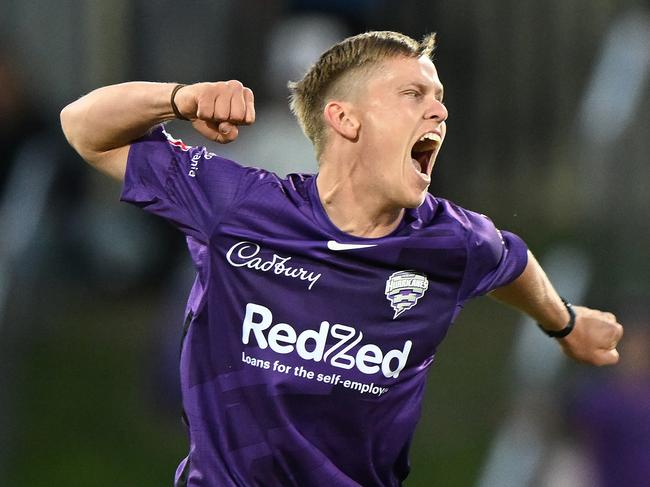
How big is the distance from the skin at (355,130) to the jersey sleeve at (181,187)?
0.21ft

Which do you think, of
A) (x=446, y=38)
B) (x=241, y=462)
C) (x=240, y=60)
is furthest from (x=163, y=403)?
(x=241, y=462)

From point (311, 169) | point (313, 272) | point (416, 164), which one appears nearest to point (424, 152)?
point (416, 164)

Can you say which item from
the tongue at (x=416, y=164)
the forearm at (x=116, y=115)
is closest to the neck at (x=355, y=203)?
the tongue at (x=416, y=164)

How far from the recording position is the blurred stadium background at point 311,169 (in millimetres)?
7730

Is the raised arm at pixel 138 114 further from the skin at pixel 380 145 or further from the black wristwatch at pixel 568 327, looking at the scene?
the black wristwatch at pixel 568 327

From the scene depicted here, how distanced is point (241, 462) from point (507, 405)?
13.7 ft

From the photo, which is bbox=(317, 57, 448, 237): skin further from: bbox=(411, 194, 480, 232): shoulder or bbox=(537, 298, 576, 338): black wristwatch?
bbox=(537, 298, 576, 338): black wristwatch

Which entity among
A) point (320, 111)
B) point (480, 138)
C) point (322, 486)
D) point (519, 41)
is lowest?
point (480, 138)

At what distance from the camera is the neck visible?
4277 millimetres

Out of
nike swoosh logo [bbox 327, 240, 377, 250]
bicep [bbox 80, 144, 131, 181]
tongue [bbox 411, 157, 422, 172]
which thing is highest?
tongue [bbox 411, 157, 422, 172]

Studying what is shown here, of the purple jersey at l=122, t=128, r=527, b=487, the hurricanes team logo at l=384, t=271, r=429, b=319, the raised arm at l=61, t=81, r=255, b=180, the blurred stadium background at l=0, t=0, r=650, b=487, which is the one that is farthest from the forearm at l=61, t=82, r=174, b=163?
the blurred stadium background at l=0, t=0, r=650, b=487

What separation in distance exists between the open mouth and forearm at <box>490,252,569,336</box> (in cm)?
52

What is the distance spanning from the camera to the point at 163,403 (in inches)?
324

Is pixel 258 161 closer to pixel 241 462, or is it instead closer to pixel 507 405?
pixel 507 405
